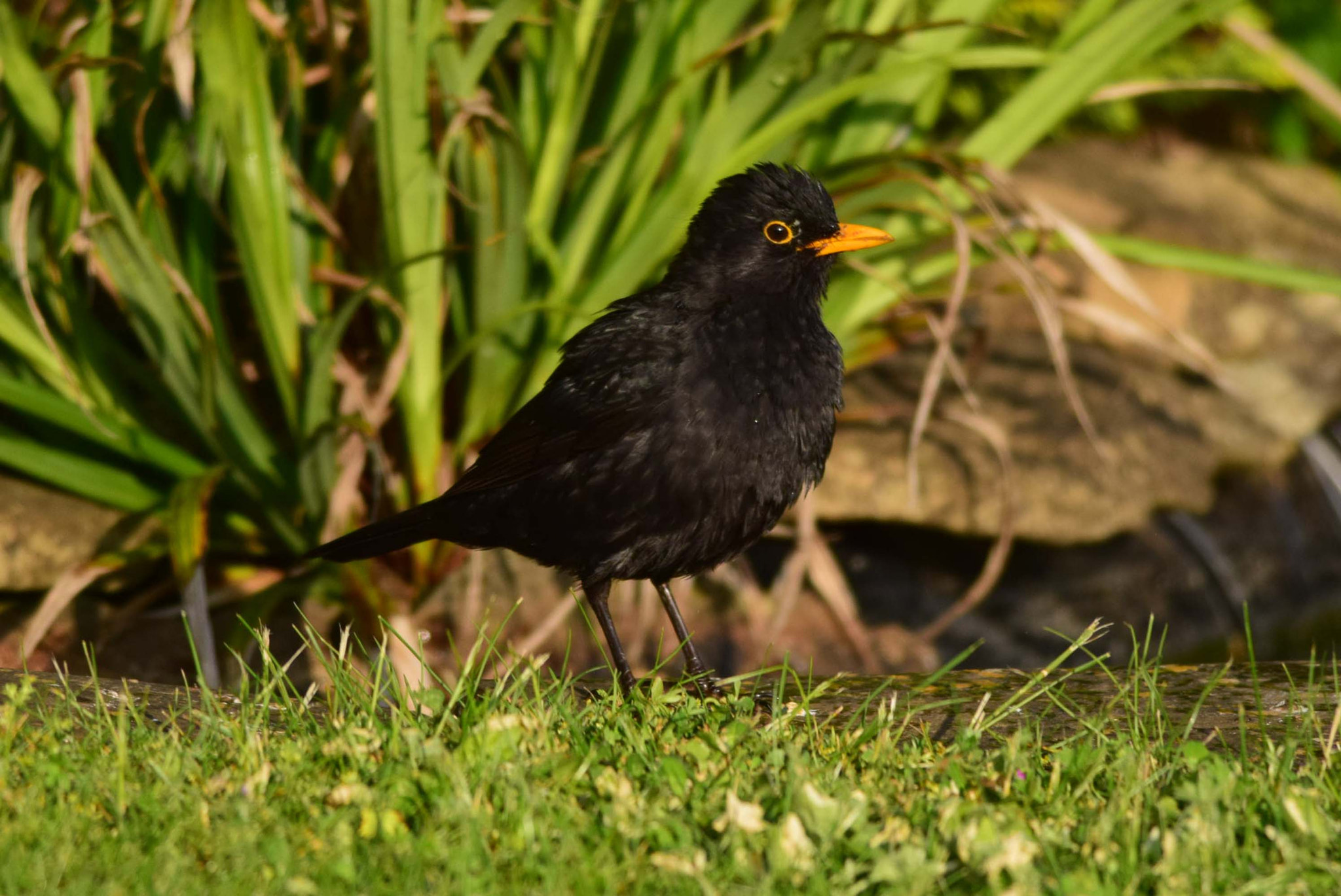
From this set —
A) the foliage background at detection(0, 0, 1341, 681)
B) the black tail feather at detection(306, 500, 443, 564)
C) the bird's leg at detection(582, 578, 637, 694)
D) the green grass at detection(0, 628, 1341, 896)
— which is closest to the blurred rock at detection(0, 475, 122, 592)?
the foliage background at detection(0, 0, 1341, 681)

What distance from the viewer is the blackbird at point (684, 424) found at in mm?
3430

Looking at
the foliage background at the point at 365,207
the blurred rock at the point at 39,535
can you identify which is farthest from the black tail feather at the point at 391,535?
the blurred rock at the point at 39,535

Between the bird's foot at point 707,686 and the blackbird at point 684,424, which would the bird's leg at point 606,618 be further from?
the bird's foot at point 707,686

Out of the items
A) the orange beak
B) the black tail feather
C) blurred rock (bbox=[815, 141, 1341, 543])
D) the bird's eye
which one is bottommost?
blurred rock (bbox=[815, 141, 1341, 543])

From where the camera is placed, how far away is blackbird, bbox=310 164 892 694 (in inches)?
135

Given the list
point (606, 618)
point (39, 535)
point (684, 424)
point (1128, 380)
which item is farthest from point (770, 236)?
point (1128, 380)

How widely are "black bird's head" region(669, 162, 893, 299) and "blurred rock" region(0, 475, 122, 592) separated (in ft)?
7.15

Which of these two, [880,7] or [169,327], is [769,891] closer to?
[169,327]

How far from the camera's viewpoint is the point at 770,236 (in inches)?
146

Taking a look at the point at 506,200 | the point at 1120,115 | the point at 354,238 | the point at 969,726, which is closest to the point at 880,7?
the point at 506,200

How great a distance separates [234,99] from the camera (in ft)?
14.7

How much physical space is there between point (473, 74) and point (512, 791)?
2.65 m

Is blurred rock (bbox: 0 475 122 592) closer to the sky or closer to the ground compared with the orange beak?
closer to the ground

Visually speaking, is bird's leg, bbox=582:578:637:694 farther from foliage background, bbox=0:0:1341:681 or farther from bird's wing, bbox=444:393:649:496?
foliage background, bbox=0:0:1341:681
